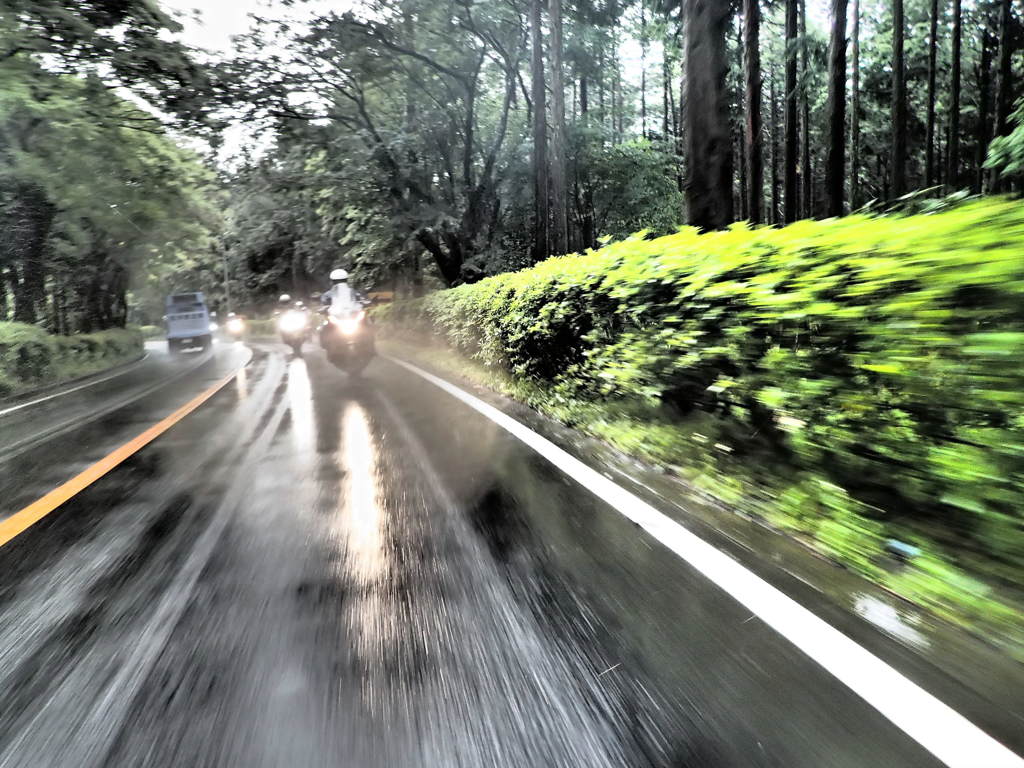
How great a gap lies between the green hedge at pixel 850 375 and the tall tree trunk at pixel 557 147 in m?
11.0

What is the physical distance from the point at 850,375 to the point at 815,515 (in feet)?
2.44

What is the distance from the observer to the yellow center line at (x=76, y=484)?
4738 millimetres

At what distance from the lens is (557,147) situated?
54.9 feet

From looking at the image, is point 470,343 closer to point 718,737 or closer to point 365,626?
Answer: point 365,626

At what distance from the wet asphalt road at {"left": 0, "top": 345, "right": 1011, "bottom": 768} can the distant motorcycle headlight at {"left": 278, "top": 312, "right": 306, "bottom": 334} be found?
60.3 ft

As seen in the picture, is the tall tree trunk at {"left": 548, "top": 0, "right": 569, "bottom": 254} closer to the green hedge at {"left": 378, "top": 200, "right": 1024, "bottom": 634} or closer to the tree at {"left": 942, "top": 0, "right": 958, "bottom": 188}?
the green hedge at {"left": 378, "top": 200, "right": 1024, "bottom": 634}

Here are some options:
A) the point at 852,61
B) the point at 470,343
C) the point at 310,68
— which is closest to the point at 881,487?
the point at 470,343

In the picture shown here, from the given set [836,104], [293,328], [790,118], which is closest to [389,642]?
[836,104]

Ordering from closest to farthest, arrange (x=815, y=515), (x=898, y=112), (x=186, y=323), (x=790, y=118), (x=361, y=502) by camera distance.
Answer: (x=815, y=515), (x=361, y=502), (x=898, y=112), (x=790, y=118), (x=186, y=323)

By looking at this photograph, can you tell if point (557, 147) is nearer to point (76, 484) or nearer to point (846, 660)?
point (76, 484)

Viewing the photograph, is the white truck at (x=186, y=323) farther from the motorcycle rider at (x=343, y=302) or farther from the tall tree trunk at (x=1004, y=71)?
the tall tree trunk at (x=1004, y=71)

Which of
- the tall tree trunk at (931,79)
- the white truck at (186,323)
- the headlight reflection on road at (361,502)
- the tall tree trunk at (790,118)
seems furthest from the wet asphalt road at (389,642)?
the white truck at (186,323)

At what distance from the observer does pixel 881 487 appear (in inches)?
138

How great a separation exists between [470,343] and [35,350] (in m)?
14.1
